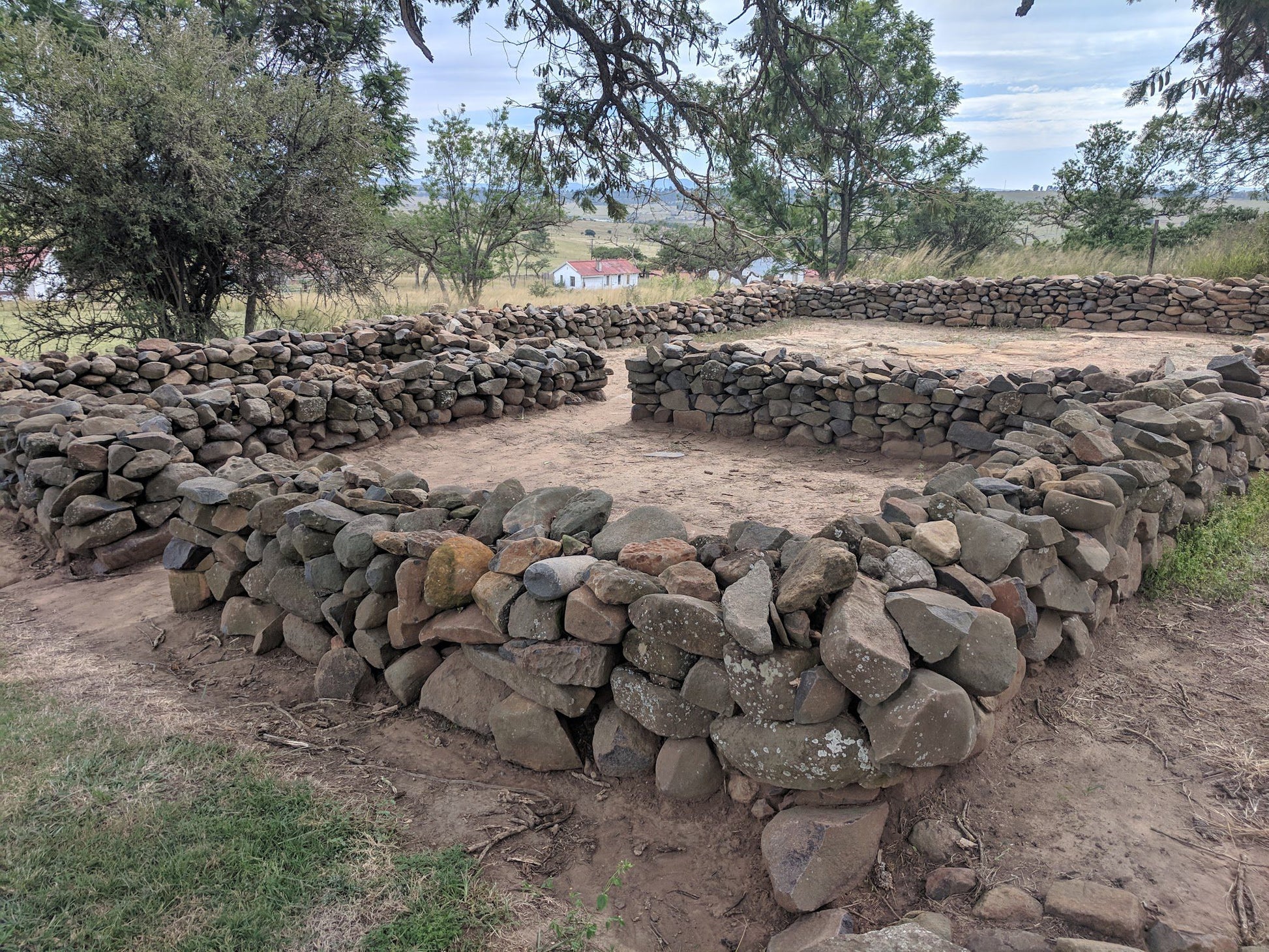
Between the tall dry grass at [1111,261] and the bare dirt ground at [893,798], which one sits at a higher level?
the tall dry grass at [1111,261]

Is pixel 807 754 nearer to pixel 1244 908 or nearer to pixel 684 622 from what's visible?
pixel 684 622

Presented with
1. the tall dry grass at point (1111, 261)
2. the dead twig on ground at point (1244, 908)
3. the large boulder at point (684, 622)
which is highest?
the tall dry grass at point (1111, 261)

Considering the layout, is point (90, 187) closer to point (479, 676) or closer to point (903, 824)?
point (479, 676)

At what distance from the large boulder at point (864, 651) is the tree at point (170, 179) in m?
11.3

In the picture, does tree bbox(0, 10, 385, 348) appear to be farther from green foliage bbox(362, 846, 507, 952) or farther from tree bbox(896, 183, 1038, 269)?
tree bbox(896, 183, 1038, 269)

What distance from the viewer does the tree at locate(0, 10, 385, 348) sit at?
9883mm

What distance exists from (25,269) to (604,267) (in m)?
54.8

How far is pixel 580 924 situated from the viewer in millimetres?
2178

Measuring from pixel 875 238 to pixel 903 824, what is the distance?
30.4 meters

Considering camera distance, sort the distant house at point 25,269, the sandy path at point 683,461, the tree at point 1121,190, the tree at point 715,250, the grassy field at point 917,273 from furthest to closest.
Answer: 1. the tree at point 1121,190
2. the grassy field at point 917,273
3. the distant house at point 25,269
4. the tree at point 715,250
5. the sandy path at point 683,461

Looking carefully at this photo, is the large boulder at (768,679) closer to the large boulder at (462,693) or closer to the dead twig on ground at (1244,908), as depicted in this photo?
the large boulder at (462,693)

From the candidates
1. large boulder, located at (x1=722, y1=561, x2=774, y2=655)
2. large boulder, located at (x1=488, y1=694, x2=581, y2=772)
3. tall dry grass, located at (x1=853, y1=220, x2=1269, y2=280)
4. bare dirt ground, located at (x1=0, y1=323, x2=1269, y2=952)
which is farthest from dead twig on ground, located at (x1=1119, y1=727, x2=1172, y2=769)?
tall dry grass, located at (x1=853, y1=220, x2=1269, y2=280)

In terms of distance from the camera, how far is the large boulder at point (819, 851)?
212 cm

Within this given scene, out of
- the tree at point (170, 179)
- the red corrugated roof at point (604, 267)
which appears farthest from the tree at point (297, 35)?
the red corrugated roof at point (604, 267)
